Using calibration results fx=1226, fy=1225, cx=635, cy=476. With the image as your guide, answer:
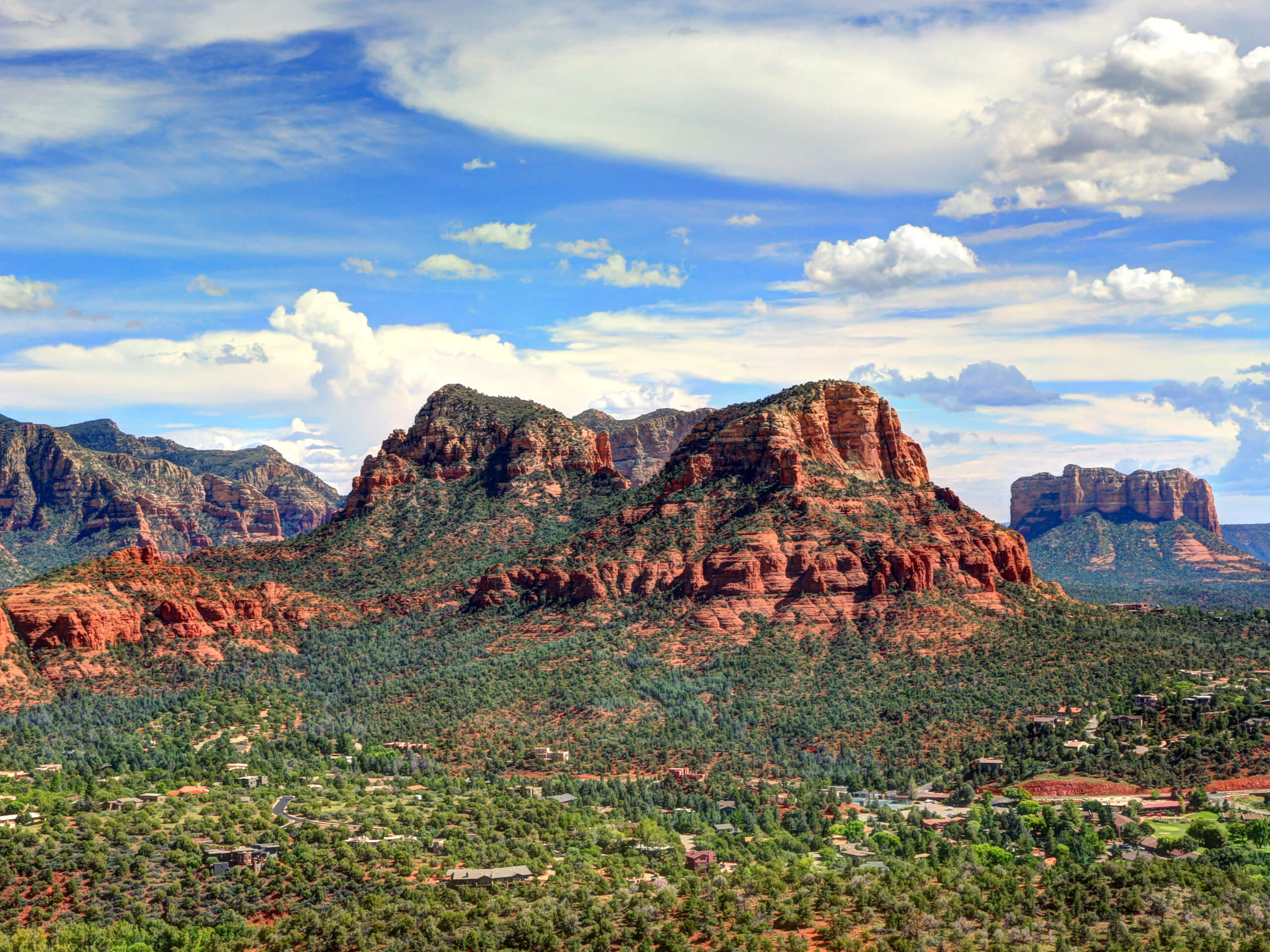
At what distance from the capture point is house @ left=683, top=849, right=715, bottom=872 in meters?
96.2

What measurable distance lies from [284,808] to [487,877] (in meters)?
27.1

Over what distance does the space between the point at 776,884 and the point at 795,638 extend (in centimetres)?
7484

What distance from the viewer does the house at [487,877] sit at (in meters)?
89.4

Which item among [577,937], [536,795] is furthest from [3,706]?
[577,937]

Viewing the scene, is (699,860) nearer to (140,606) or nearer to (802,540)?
(802,540)

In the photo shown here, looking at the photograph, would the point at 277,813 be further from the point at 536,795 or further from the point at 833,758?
the point at 833,758

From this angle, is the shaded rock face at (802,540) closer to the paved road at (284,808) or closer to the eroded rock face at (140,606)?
the eroded rock face at (140,606)

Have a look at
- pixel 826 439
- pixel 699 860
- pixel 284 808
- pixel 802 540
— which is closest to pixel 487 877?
pixel 699 860

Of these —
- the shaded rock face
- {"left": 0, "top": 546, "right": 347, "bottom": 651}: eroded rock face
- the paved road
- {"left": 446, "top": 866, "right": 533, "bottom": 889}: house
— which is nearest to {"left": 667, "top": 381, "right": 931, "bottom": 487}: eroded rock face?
the shaded rock face

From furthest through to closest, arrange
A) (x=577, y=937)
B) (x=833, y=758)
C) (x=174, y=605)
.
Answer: (x=174, y=605), (x=833, y=758), (x=577, y=937)

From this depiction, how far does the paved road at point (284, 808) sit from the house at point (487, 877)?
18.0 meters

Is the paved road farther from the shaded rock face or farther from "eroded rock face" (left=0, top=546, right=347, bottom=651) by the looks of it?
the shaded rock face

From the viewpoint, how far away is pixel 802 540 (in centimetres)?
17538

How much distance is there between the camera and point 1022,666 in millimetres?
148000
